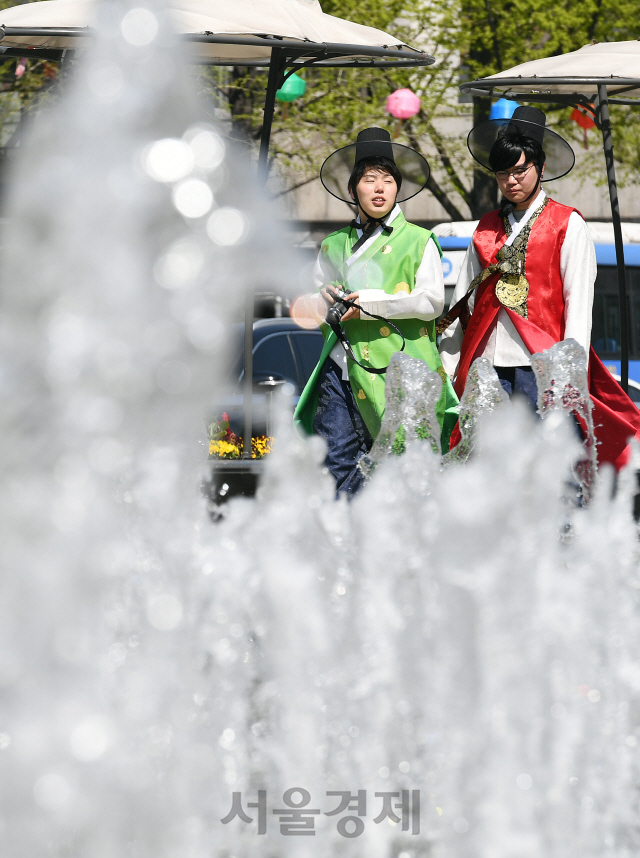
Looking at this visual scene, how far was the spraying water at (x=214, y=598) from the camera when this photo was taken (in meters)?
1.30

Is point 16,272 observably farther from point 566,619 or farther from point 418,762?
point 566,619

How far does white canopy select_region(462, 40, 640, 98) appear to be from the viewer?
216 inches

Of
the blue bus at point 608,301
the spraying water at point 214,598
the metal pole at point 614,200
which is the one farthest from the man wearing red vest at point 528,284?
the blue bus at point 608,301

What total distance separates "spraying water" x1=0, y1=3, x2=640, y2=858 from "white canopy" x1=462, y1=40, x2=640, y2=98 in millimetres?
3242

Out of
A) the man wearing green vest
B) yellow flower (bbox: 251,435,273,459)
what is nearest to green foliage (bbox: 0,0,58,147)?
yellow flower (bbox: 251,435,273,459)

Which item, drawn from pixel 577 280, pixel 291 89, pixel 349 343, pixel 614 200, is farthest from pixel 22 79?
pixel 577 280

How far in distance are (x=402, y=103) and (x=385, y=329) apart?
33.4 feet

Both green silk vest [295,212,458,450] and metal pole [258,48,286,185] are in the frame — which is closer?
green silk vest [295,212,458,450]

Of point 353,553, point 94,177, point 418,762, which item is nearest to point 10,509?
point 94,177

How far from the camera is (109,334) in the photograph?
1.31m

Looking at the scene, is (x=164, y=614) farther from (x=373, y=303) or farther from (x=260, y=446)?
(x=260, y=446)

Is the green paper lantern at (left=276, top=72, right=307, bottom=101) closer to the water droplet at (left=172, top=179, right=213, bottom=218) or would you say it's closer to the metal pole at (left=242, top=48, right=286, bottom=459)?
the metal pole at (left=242, top=48, right=286, bottom=459)

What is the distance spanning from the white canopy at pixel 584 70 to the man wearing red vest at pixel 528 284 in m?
1.35

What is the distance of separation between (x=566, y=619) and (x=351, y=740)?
50 centimetres
